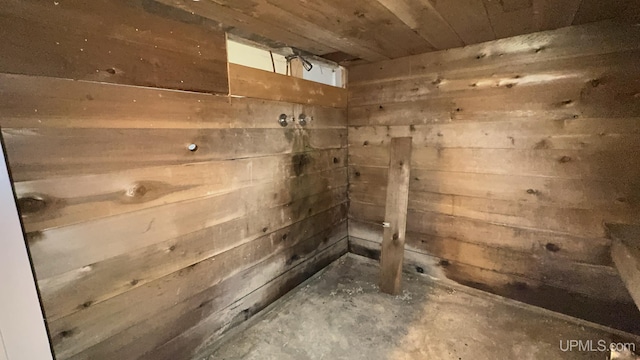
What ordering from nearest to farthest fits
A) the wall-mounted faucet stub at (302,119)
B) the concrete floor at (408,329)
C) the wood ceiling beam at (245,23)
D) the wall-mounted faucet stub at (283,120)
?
the wood ceiling beam at (245,23), the concrete floor at (408,329), the wall-mounted faucet stub at (283,120), the wall-mounted faucet stub at (302,119)

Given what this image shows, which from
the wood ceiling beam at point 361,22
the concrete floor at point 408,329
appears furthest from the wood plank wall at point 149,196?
the wood ceiling beam at point 361,22

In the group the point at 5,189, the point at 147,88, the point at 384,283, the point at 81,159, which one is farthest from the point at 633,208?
the point at 5,189

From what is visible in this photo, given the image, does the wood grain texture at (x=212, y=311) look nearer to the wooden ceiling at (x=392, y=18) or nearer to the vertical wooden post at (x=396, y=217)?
the vertical wooden post at (x=396, y=217)

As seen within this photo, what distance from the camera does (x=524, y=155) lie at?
179 centimetres

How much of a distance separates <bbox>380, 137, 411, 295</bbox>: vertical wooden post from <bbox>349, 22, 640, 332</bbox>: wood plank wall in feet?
0.59

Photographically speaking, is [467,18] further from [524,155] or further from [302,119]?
[302,119]

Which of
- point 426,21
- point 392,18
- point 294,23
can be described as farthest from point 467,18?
point 294,23

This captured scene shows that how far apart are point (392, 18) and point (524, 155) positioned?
3.61 ft

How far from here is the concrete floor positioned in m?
1.53

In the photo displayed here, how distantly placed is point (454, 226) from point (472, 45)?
1161mm

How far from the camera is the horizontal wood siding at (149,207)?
1.00 meters

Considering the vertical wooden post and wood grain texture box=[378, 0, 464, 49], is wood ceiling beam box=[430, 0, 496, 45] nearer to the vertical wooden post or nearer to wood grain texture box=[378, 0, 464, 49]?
wood grain texture box=[378, 0, 464, 49]

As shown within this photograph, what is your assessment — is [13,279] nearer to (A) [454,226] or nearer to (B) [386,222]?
(B) [386,222]

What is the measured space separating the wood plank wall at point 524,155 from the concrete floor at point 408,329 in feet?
0.52
